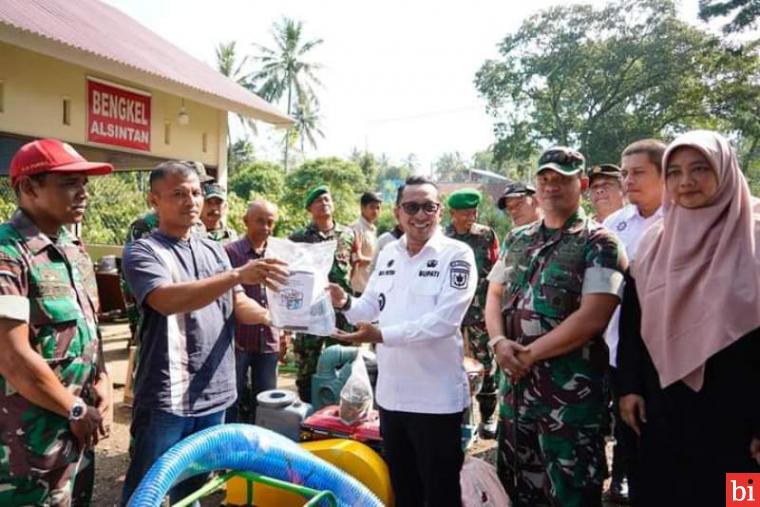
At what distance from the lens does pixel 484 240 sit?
518 centimetres

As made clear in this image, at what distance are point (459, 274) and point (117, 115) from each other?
6559 millimetres

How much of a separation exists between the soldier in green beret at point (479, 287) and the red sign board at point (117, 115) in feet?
15.8

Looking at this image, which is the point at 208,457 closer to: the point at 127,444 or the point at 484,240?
the point at 127,444

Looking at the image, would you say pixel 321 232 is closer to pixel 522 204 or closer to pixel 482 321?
pixel 482 321

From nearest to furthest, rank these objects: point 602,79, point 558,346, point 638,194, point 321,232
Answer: point 558,346 → point 638,194 → point 321,232 → point 602,79

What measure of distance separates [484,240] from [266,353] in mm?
2280

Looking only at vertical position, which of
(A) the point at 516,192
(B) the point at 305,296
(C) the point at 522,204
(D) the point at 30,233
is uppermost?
(A) the point at 516,192

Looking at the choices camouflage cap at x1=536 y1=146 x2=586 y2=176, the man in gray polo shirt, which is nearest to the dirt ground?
the man in gray polo shirt

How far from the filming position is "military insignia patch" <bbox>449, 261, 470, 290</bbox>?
2.49m

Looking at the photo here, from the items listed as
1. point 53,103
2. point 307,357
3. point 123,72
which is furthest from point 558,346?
point 53,103

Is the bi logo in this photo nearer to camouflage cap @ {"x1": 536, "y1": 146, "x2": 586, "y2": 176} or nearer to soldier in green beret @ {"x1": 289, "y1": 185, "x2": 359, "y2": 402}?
camouflage cap @ {"x1": 536, "y1": 146, "x2": 586, "y2": 176}

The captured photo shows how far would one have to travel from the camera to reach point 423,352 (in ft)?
8.21

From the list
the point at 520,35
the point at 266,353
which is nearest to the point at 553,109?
the point at 520,35

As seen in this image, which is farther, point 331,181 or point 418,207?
point 331,181
